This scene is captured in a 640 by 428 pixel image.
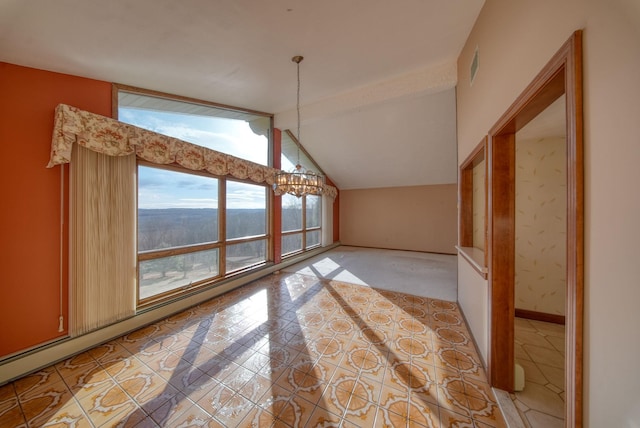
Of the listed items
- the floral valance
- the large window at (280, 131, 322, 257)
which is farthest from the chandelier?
the large window at (280, 131, 322, 257)

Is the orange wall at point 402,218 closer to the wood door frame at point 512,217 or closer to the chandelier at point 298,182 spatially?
the chandelier at point 298,182

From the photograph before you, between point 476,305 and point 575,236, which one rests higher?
point 575,236

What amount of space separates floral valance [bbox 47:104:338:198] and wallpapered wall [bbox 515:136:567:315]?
406cm

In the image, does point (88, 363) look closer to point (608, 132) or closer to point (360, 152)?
point (608, 132)

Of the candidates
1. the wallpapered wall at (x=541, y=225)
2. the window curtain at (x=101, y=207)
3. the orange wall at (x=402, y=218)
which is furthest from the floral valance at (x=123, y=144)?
the orange wall at (x=402, y=218)

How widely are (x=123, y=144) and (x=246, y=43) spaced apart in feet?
5.35

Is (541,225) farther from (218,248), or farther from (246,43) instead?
(218,248)

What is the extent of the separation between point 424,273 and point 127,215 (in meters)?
4.90

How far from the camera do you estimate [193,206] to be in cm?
310

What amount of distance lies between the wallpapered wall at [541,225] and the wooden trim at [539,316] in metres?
0.04

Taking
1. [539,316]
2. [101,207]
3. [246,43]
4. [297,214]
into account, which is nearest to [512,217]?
[539,316]

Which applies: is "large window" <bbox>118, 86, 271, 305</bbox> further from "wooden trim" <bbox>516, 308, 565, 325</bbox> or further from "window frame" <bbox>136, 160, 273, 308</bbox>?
"wooden trim" <bbox>516, 308, 565, 325</bbox>

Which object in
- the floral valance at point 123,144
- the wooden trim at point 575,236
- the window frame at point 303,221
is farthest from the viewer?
the window frame at point 303,221

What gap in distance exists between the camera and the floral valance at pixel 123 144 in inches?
72.0
